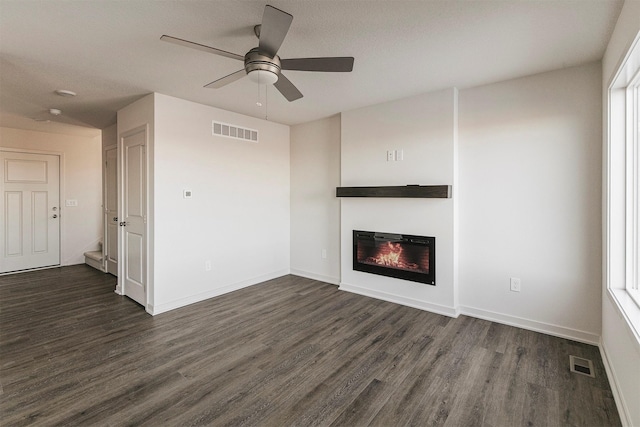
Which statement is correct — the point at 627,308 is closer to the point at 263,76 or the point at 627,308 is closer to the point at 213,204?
the point at 263,76

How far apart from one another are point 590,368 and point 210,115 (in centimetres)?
462

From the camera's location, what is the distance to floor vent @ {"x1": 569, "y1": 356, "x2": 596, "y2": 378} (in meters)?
2.24

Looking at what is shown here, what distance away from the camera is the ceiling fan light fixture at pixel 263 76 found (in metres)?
1.94

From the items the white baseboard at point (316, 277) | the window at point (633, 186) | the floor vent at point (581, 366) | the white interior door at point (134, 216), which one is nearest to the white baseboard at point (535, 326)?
the floor vent at point (581, 366)

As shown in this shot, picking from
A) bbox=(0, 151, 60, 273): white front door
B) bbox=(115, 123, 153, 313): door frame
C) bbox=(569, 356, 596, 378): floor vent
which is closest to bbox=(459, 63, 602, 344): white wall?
bbox=(569, 356, 596, 378): floor vent

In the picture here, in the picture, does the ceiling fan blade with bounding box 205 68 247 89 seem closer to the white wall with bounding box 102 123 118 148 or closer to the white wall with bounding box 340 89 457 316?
the white wall with bounding box 340 89 457 316

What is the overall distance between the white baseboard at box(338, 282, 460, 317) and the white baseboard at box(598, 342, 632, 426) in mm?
1219

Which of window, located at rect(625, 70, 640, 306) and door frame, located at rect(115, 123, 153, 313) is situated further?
door frame, located at rect(115, 123, 153, 313)

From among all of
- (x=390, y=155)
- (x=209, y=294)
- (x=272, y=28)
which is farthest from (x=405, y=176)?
(x=209, y=294)

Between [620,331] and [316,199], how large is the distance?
3.59 m

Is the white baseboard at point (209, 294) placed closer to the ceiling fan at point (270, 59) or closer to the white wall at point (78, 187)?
the ceiling fan at point (270, 59)

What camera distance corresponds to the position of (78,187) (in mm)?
5793

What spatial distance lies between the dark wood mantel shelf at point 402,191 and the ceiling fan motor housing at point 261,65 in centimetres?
209

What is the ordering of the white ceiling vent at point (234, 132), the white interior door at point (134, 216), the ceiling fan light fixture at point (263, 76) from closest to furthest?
the ceiling fan light fixture at point (263, 76) < the white interior door at point (134, 216) < the white ceiling vent at point (234, 132)
